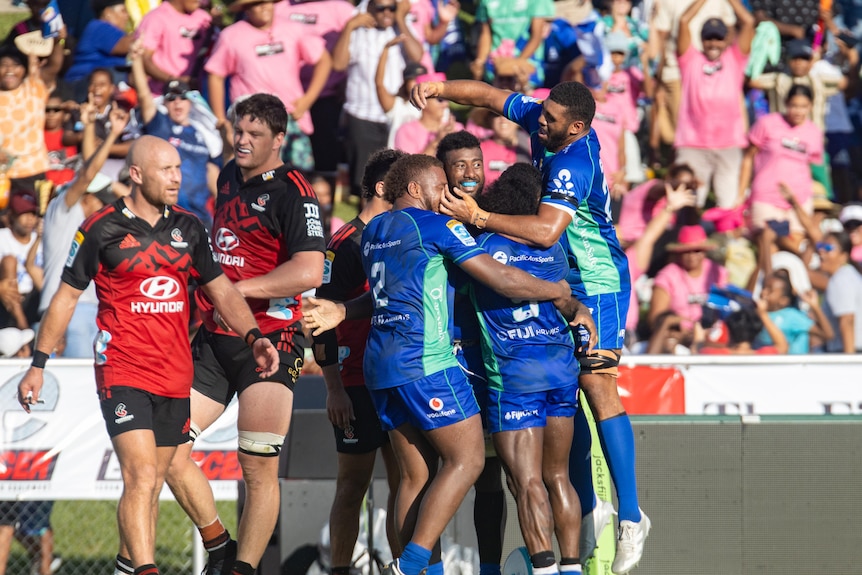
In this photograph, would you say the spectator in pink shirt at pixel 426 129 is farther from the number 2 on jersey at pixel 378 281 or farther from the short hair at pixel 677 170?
the number 2 on jersey at pixel 378 281

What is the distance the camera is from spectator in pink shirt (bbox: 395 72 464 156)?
1074 cm

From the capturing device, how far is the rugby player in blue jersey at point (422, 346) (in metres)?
5.43

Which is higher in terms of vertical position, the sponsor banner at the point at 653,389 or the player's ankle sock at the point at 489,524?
the player's ankle sock at the point at 489,524

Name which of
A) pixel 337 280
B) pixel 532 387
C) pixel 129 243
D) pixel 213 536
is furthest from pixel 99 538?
pixel 532 387

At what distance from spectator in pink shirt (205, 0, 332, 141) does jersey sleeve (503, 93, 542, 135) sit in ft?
16.4

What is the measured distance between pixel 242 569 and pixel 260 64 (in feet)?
20.8

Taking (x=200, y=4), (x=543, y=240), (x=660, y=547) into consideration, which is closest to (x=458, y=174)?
(x=543, y=240)

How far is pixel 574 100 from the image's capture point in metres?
5.96

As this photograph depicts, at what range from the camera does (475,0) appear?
42.3 feet

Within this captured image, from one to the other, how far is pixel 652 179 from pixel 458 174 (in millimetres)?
6012

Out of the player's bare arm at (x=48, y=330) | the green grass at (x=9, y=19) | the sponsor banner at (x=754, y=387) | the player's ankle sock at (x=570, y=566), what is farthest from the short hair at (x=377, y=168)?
the green grass at (x=9, y=19)

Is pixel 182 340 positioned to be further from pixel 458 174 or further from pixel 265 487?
pixel 458 174

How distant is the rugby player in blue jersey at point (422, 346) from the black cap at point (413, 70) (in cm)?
543

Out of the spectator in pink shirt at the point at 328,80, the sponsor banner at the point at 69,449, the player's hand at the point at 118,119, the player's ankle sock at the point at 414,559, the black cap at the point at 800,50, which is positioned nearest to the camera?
the player's ankle sock at the point at 414,559
